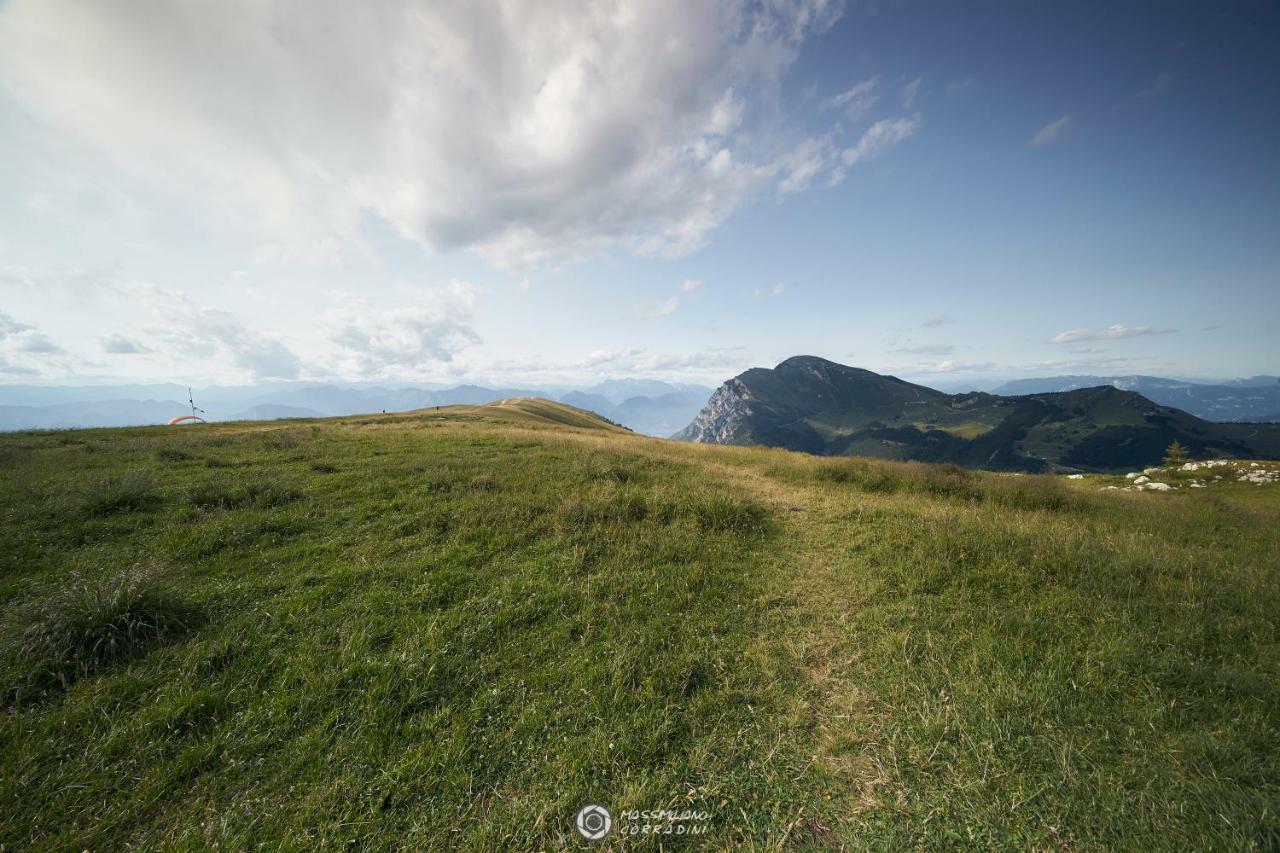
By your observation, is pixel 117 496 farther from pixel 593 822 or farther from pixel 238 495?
pixel 593 822

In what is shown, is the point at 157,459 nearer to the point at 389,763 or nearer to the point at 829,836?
the point at 389,763

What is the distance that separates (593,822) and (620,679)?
1588mm

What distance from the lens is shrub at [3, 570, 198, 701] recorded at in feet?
17.3

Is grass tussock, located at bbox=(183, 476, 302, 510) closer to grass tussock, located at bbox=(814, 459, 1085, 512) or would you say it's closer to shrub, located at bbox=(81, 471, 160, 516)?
shrub, located at bbox=(81, 471, 160, 516)

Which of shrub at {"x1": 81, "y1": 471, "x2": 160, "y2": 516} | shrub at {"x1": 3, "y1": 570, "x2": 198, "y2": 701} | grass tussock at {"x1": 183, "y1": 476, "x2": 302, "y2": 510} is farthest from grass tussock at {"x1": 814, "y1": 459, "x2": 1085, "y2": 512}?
shrub at {"x1": 81, "y1": 471, "x2": 160, "y2": 516}

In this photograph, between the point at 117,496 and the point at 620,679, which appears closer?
the point at 620,679

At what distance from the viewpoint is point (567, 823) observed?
3.96m

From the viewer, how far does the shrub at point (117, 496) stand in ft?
33.4

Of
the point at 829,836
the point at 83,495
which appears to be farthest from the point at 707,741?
the point at 83,495

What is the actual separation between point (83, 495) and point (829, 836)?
17.0m

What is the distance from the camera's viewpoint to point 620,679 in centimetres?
555

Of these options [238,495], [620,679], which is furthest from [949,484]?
[238,495]

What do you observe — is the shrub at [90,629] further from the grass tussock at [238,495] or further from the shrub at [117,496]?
the shrub at [117,496]

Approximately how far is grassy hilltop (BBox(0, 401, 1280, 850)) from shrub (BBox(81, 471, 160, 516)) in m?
0.08
